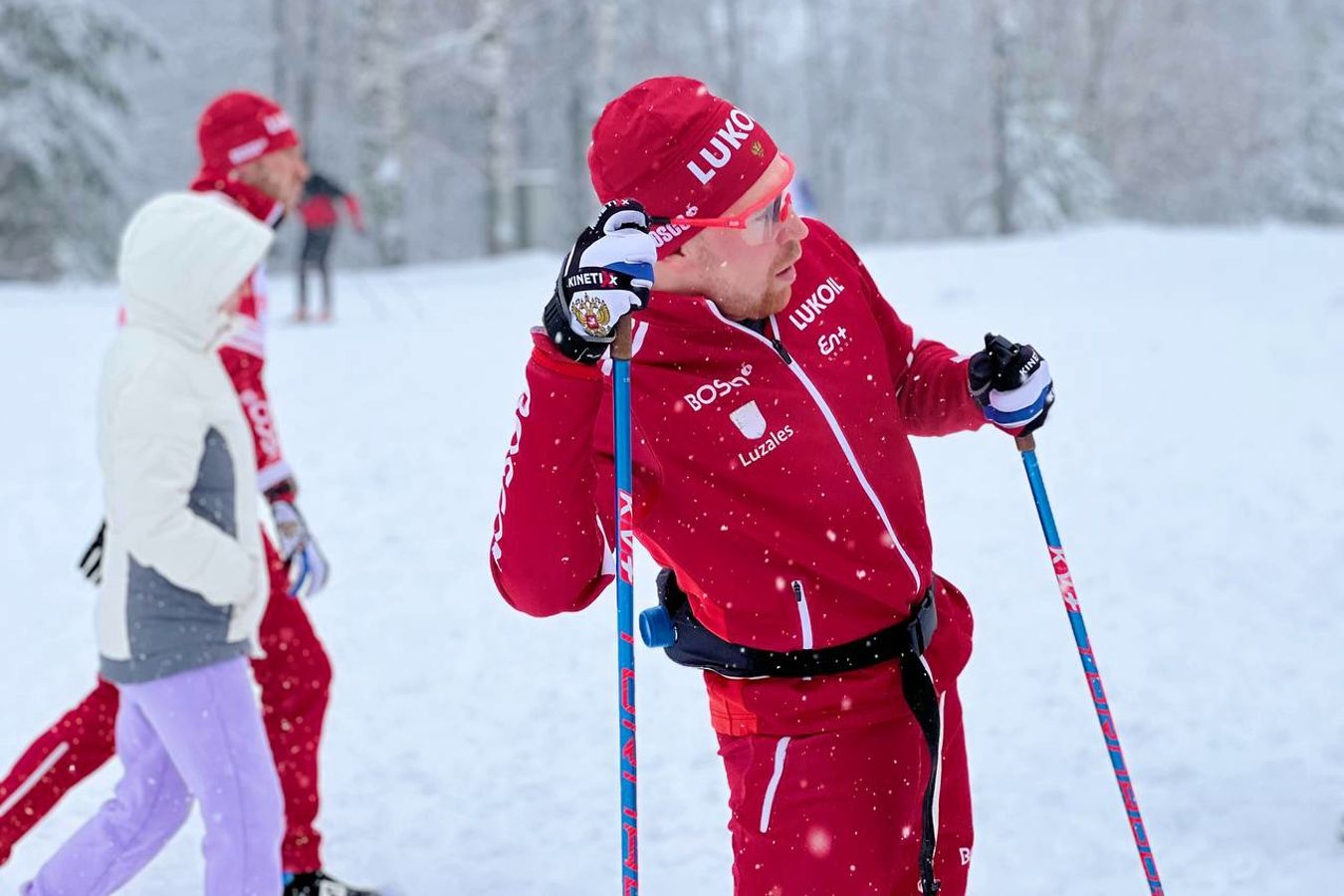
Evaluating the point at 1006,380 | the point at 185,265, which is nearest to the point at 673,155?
the point at 1006,380

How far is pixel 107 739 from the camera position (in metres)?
3.60

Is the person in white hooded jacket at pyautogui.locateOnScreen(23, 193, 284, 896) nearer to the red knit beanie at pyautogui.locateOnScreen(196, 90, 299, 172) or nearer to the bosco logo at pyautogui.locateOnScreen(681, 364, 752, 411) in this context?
the red knit beanie at pyautogui.locateOnScreen(196, 90, 299, 172)

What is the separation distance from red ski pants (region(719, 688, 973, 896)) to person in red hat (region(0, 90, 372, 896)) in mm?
1691

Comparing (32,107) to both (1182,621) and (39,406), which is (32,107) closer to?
(39,406)

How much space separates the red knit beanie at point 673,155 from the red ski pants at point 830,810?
874 millimetres

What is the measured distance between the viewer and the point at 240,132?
13.7 feet

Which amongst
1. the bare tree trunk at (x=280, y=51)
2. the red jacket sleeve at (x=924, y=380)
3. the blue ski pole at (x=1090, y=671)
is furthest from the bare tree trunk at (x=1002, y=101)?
the red jacket sleeve at (x=924, y=380)

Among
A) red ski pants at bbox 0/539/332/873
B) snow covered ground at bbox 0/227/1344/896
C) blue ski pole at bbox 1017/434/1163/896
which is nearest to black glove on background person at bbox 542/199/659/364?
blue ski pole at bbox 1017/434/1163/896

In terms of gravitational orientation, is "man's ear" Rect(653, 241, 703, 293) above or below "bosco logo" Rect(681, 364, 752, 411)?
above

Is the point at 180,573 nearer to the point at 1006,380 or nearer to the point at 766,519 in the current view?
the point at 766,519

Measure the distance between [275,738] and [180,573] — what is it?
2.78 ft

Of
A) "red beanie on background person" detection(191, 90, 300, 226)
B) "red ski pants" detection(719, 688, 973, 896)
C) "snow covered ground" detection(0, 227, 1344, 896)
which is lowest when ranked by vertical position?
"snow covered ground" detection(0, 227, 1344, 896)

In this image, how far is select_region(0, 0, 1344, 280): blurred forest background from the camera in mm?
23484

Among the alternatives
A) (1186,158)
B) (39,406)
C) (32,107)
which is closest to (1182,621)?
(39,406)
